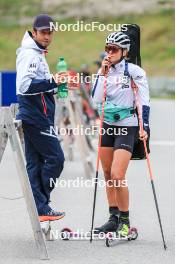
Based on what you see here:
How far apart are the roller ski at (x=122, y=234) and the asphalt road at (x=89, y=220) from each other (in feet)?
0.24

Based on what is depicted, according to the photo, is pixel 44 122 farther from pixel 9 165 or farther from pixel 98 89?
pixel 9 165

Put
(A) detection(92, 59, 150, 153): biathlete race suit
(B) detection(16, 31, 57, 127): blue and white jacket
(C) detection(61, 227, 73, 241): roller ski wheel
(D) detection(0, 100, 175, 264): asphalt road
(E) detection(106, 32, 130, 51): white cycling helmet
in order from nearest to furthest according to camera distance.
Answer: (D) detection(0, 100, 175, 264): asphalt road < (B) detection(16, 31, 57, 127): blue and white jacket < (E) detection(106, 32, 130, 51): white cycling helmet < (A) detection(92, 59, 150, 153): biathlete race suit < (C) detection(61, 227, 73, 241): roller ski wheel

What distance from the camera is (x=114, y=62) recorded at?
955 centimetres

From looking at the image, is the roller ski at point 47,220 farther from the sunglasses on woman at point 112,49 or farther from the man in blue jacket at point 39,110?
the sunglasses on woman at point 112,49

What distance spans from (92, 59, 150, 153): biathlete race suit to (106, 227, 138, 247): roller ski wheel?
2.42 feet

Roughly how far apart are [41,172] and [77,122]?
5.80m

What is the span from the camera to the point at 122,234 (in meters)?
9.66

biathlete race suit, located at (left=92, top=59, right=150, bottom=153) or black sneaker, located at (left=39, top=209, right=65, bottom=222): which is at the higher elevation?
biathlete race suit, located at (left=92, top=59, right=150, bottom=153)

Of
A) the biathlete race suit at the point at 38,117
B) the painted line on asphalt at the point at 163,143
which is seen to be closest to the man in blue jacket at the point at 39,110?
the biathlete race suit at the point at 38,117

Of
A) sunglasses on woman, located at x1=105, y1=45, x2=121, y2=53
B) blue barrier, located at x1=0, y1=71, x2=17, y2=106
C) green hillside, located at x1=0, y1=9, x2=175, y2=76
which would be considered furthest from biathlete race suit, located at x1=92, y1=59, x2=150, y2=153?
green hillside, located at x1=0, y1=9, x2=175, y2=76

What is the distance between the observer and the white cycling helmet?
948 centimetres

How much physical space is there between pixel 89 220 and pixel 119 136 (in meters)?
1.69

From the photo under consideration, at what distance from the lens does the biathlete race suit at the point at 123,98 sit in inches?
378

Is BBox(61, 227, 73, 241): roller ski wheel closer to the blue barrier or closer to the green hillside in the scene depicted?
the blue barrier
